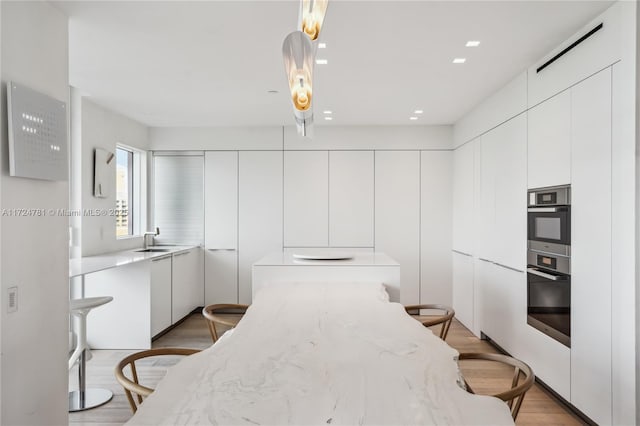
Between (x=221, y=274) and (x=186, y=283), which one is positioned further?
(x=221, y=274)

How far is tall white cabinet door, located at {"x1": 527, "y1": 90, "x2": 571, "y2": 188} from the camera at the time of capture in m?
2.99

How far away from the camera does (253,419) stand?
1243mm

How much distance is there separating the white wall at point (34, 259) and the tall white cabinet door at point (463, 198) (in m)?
4.05

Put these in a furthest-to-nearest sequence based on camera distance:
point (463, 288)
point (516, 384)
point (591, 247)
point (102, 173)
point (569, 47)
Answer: point (463, 288) < point (102, 173) < point (569, 47) < point (591, 247) < point (516, 384)

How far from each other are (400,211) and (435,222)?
49 cm

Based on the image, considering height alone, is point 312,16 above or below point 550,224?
above

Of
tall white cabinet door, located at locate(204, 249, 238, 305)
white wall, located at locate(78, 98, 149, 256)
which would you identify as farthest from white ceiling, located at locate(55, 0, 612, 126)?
tall white cabinet door, located at locate(204, 249, 238, 305)

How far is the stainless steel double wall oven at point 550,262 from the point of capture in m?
2.97

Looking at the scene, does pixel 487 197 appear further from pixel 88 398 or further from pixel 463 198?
pixel 88 398

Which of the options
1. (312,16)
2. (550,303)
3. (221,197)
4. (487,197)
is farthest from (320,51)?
(221,197)

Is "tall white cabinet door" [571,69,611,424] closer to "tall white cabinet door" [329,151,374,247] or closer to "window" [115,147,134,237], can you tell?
"tall white cabinet door" [329,151,374,247]

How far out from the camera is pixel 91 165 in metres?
4.48

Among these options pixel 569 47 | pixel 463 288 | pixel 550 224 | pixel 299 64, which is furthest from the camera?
pixel 463 288

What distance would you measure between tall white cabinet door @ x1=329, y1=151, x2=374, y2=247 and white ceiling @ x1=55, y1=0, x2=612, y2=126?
1.07m
